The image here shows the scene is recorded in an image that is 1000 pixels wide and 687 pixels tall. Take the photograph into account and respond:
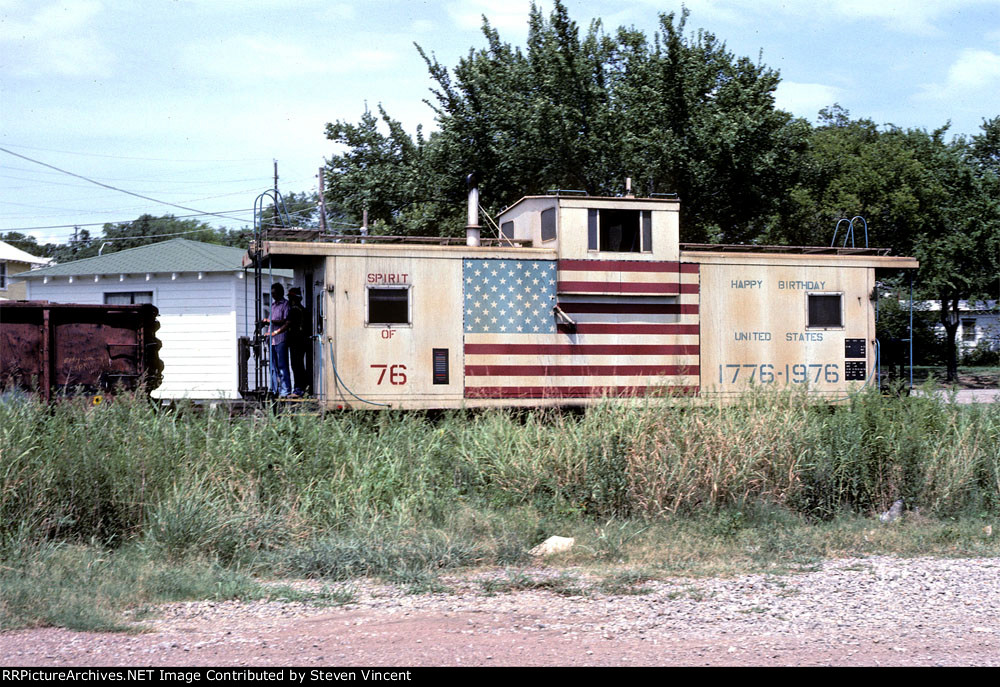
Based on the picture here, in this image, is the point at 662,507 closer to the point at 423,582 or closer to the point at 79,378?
the point at 423,582

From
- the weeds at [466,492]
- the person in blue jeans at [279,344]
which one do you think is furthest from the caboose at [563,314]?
the weeds at [466,492]

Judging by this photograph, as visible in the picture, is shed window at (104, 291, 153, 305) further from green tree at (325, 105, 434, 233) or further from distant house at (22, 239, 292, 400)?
green tree at (325, 105, 434, 233)

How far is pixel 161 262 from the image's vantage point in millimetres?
27359

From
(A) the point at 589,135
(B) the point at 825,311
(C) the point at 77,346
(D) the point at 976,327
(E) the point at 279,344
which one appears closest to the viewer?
(E) the point at 279,344

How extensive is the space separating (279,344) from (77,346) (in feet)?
13.4

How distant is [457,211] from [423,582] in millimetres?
18525

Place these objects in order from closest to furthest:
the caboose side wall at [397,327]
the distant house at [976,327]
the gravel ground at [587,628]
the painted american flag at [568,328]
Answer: the gravel ground at [587,628], the caboose side wall at [397,327], the painted american flag at [568,328], the distant house at [976,327]

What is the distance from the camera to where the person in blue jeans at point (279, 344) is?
13.6 meters

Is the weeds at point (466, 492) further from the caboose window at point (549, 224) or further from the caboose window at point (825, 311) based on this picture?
the caboose window at point (549, 224)

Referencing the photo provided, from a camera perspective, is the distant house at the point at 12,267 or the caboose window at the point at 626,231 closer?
the caboose window at the point at 626,231

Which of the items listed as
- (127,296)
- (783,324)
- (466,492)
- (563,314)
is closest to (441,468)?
(466,492)

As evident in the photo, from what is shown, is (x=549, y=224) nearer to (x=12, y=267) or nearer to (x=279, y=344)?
(x=279, y=344)

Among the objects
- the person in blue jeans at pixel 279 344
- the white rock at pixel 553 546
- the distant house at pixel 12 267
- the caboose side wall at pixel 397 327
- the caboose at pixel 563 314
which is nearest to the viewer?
the white rock at pixel 553 546

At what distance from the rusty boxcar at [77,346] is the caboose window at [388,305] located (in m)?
4.49
